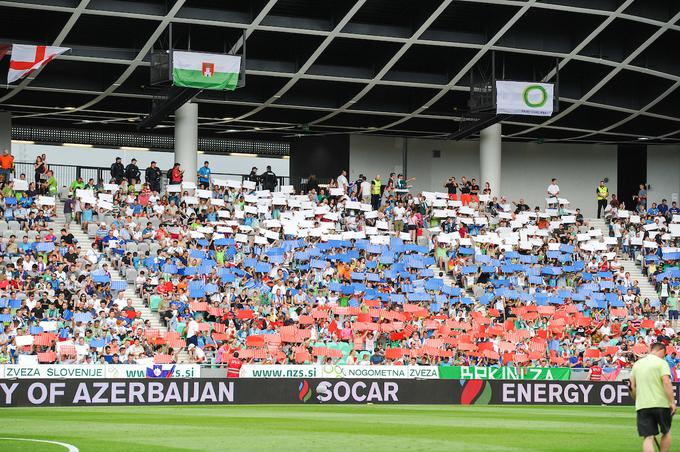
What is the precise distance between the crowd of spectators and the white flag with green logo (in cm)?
426

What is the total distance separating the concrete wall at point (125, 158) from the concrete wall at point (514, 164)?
5052mm

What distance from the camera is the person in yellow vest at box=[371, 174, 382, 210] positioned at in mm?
47719

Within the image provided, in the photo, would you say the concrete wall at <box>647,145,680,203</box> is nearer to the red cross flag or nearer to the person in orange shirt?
the person in orange shirt

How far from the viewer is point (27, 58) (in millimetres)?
37844

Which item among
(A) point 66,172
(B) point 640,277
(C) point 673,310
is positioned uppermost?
(A) point 66,172

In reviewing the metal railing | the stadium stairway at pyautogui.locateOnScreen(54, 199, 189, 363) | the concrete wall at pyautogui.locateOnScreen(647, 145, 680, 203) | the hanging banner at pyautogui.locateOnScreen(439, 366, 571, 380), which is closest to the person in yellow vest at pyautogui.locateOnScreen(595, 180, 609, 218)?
the concrete wall at pyautogui.locateOnScreen(647, 145, 680, 203)

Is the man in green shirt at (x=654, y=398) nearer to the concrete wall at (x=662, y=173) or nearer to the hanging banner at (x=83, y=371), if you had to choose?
the hanging banner at (x=83, y=371)

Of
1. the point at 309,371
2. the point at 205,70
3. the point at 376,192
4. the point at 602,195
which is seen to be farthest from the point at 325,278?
the point at 602,195

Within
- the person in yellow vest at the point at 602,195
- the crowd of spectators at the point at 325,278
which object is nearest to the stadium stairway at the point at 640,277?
the crowd of spectators at the point at 325,278

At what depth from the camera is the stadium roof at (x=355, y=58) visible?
42.1 metres

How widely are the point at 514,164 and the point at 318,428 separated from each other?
39.4 m

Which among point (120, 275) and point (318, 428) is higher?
point (120, 275)

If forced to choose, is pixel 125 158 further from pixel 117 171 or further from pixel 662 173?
pixel 662 173

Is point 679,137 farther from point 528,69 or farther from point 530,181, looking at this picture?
point 528,69
